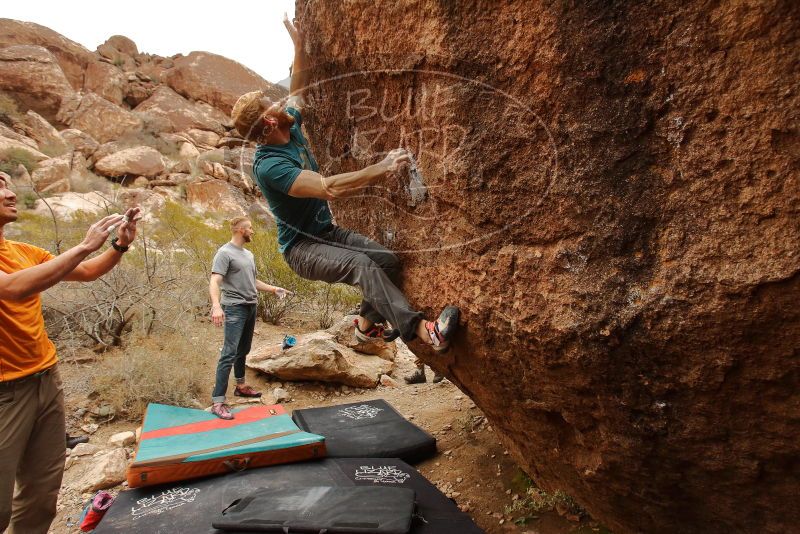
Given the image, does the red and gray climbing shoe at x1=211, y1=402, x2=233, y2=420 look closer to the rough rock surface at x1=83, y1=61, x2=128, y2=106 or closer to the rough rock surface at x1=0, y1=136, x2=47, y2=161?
the rough rock surface at x1=0, y1=136, x2=47, y2=161

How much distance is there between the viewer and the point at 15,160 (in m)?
13.2

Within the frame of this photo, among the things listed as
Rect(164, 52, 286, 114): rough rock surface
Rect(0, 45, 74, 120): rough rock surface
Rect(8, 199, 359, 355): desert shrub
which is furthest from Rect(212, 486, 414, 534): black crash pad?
Rect(164, 52, 286, 114): rough rock surface

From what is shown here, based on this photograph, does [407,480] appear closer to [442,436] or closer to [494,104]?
[442,436]

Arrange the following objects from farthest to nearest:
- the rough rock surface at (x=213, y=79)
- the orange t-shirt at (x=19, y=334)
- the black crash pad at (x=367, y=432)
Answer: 1. the rough rock surface at (x=213, y=79)
2. the black crash pad at (x=367, y=432)
3. the orange t-shirt at (x=19, y=334)

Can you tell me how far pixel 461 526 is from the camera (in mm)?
2516

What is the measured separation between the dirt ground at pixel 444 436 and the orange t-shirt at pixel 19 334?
1.50m

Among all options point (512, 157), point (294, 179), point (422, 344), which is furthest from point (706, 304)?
point (294, 179)

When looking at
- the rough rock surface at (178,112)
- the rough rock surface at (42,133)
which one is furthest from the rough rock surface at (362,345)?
the rough rock surface at (178,112)

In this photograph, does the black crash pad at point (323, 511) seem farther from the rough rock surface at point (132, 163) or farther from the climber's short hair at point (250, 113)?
the rough rock surface at point (132, 163)

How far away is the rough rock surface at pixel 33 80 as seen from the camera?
18547 millimetres

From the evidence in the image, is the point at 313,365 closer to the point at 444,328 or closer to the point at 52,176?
the point at 444,328

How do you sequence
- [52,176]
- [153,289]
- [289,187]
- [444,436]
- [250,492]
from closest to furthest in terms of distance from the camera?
1. [289,187]
2. [250,492]
3. [444,436]
4. [153,289]
5. [52,176]

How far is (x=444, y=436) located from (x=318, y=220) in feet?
7.41

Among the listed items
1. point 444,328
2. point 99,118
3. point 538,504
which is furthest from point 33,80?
point 538,504
